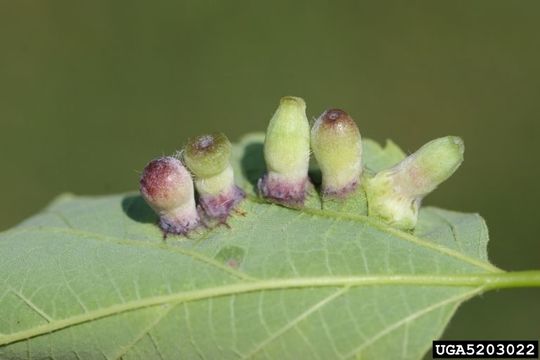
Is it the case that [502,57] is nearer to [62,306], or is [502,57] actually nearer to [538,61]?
[538,61]

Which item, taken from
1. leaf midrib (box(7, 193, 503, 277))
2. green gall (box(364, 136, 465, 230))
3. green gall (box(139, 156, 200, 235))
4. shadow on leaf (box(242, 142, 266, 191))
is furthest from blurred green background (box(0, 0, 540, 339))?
green gall (box(139, 156, 200, 235))

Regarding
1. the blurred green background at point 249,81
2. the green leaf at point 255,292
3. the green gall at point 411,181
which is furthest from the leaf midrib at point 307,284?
the blurred green background at point 249,81

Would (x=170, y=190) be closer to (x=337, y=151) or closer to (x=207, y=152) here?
(x=207, y=152)

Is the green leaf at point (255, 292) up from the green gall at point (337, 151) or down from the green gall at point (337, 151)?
down

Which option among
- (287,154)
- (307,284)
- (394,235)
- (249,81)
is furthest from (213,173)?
(249,81)

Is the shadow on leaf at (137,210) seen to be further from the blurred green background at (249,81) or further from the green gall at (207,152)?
the blurred green background at (249,81)

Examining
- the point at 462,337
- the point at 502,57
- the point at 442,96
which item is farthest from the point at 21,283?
the point at 502,57

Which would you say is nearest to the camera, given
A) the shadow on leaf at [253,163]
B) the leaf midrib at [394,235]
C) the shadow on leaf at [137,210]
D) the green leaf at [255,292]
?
the green leaf at [255,292]
